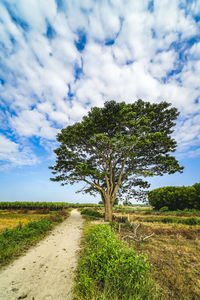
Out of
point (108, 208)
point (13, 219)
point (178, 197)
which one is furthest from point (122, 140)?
point (178, 197)

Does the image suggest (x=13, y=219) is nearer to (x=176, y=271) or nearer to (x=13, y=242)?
(x=13, y=242)

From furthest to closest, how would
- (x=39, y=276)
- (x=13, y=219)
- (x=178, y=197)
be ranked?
(x=178, y=197), (x=13, y=219), (x=39, y=276)

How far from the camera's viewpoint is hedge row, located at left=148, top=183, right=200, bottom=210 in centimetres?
3783

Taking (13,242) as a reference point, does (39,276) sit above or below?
below

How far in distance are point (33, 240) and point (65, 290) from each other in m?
4.70

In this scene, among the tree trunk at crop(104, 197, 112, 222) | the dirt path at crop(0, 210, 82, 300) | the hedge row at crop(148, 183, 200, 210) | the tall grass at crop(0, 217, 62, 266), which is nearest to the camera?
the dirt path at crop(0, 210, 82, 300)

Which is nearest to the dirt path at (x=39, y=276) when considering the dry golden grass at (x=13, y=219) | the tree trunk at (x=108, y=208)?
the dry golden grass at (x=13, y=219)

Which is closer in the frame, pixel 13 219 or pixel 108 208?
pixel 108 208

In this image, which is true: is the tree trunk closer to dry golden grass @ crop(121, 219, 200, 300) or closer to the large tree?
the large tree

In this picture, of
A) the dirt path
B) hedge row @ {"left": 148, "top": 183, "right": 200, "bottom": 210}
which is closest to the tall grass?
the dirt path

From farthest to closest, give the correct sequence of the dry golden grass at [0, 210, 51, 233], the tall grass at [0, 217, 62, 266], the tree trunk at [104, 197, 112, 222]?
the tree trunk at [104, 197, 112, 222], the dry golden grass at [0, 210, 51, 233], the tall grass at [0, 217, 62, 266]

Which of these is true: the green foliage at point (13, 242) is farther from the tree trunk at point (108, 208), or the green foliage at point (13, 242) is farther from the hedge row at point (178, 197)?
the hedge row at point (178, 197)

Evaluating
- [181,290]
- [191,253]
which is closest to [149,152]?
[191,253]

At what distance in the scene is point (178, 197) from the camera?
41.0m
